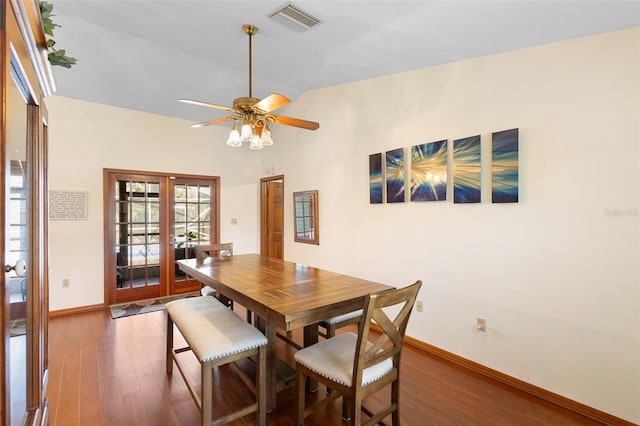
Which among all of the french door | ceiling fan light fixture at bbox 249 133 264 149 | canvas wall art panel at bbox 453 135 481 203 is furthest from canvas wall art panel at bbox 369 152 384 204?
the french door

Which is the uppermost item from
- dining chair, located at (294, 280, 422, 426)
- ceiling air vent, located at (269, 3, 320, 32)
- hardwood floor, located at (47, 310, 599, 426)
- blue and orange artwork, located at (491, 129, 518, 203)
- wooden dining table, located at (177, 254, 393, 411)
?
ceiling air vent, located at (269, 3, 320, 32)

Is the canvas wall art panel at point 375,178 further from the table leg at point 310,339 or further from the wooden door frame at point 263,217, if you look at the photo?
the wooden door frame at point 263,217

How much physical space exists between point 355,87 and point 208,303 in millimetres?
2873

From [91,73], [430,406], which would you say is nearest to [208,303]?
[430,406]

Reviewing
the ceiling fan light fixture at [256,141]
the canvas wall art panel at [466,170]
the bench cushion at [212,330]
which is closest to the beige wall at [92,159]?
the bench cushion at [212,330]

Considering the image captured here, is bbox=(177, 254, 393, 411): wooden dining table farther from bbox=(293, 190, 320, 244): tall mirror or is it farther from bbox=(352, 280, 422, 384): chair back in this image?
bbox=(293, 190, 320, 244): tall mirror

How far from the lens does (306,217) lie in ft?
14.8

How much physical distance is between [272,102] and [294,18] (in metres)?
0.82

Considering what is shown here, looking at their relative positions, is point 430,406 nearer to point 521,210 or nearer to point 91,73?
point 521,210

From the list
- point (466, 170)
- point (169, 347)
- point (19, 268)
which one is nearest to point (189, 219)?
point (169, 347)

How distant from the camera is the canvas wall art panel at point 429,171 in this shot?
9.20 feet

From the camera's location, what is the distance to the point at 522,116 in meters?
2.32

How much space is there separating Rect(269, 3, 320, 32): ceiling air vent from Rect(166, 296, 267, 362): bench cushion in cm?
231

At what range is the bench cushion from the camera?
1742mm
